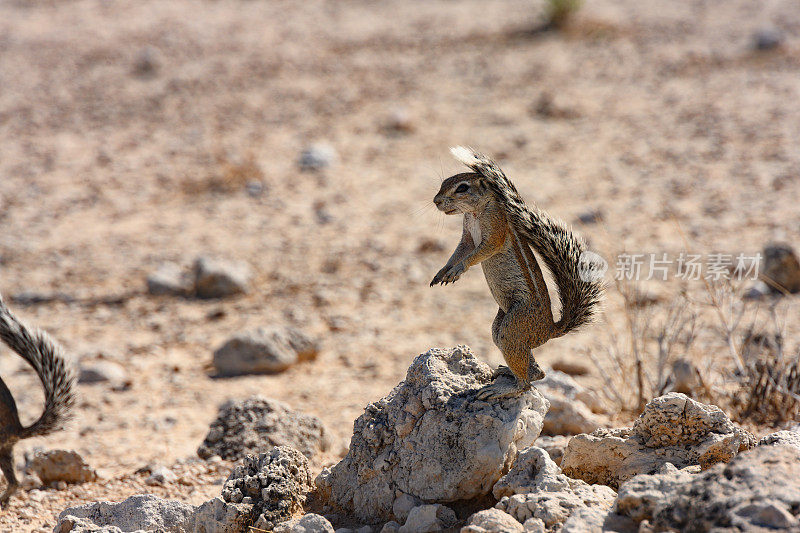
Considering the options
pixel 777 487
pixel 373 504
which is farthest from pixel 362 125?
pixel 777 487

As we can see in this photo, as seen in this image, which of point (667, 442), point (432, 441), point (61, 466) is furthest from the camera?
point (61, 466)

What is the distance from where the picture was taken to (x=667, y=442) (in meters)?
3.81

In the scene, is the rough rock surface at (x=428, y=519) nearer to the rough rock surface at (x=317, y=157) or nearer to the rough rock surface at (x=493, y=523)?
the rough rock surface at (x=493, y=523)

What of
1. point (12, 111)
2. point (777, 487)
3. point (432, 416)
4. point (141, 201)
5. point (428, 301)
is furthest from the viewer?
point (12, 111)

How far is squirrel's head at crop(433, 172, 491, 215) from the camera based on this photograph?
3.63 m

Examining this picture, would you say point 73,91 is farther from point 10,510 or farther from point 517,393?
point 517,393

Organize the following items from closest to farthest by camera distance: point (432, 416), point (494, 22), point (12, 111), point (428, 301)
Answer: point (432, 416) < point (428, 301) < point (12, 111) < point (494, 22)

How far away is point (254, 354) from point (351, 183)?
4705 mm

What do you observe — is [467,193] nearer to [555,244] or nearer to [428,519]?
[555,244]

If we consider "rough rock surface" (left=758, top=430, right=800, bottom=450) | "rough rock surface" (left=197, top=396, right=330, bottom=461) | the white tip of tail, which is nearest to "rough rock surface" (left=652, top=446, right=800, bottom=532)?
"rough rock surface" (left=758, top=430, right=800, bottom=450)

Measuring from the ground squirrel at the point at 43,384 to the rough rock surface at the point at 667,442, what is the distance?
344cm

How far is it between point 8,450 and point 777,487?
180 inches

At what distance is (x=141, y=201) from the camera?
37.6 feet

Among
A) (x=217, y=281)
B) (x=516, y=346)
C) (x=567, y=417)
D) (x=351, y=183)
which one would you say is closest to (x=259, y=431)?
(x=567, y=417)
